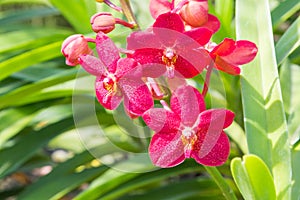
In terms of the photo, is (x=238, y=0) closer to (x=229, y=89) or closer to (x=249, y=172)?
(x=229, y=89)

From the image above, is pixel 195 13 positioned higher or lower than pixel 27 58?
higher

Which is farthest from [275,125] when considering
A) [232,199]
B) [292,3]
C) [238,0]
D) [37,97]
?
[37,97]

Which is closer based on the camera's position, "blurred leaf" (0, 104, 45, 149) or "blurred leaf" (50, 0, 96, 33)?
"blurred leaf" (0, 104, 45, 149)

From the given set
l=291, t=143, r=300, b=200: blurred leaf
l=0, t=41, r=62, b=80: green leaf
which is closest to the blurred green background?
l=0, t=41, r=62, b=80: green leaf

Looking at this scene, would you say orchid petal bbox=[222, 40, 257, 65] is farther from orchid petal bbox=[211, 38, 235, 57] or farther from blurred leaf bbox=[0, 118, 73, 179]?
blurred leaf bbox=[0, 118, 73, 179]

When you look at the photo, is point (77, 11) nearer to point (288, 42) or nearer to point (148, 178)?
point (148, 178)

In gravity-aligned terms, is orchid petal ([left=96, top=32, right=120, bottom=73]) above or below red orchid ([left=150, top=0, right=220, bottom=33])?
below

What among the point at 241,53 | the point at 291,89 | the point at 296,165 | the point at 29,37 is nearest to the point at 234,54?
the point at 241,53
